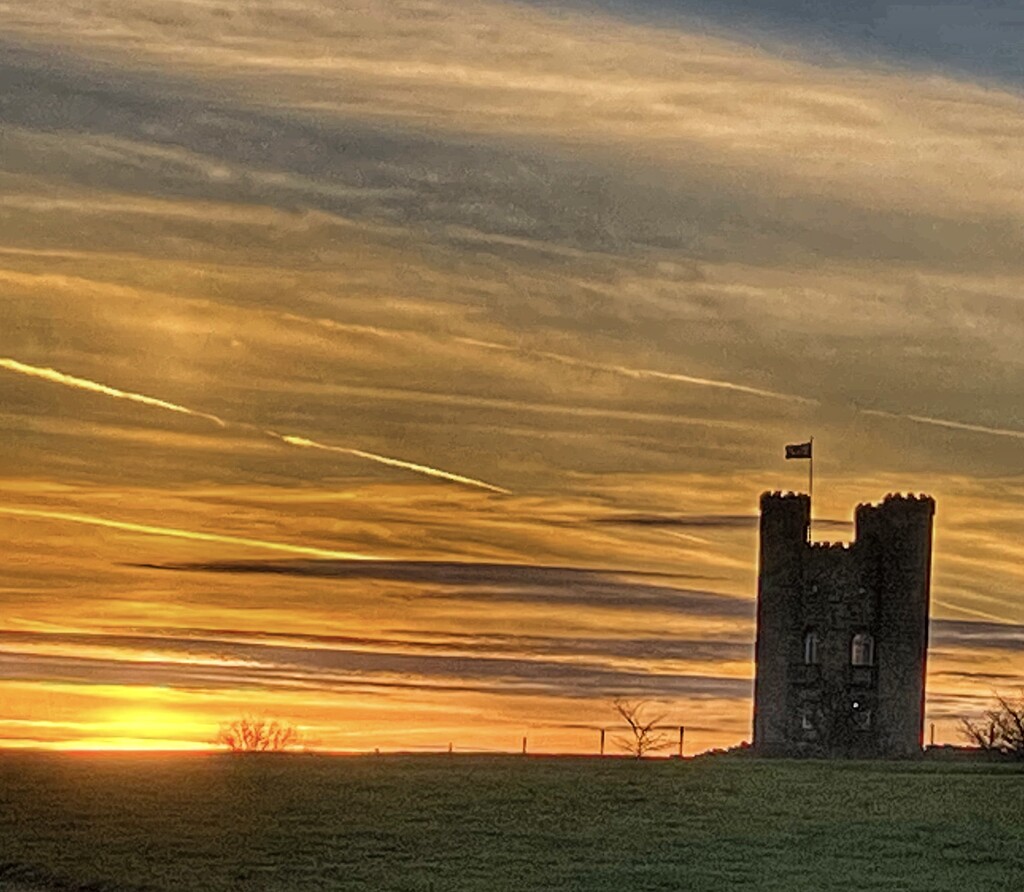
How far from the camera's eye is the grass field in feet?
150

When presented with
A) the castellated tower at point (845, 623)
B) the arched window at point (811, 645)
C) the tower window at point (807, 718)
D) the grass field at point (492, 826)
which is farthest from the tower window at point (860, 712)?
the grass field at point (492, 826)

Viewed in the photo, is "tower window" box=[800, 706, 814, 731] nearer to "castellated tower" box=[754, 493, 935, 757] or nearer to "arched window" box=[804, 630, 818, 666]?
"castellated tower" box=[754, 493, 935, 757]

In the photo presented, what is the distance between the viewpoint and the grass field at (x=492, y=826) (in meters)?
45.8

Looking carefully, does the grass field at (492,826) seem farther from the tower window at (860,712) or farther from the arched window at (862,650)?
the arched window at (862,650)

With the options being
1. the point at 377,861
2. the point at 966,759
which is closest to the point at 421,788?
the point at 377,861

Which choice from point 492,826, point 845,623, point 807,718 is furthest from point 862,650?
point 492,826

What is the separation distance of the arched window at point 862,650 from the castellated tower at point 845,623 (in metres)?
0.04

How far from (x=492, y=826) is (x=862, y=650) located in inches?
2061

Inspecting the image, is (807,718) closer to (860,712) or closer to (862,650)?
(860,712)

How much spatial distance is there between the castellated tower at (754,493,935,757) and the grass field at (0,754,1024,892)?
3213 cm

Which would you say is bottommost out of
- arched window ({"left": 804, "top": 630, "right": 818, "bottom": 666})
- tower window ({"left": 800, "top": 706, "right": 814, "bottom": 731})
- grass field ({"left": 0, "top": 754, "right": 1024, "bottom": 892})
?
grass field ({"left": 0, "top": 754, "right": 1024, "bottom": 892})

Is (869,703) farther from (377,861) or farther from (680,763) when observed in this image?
(377,861)

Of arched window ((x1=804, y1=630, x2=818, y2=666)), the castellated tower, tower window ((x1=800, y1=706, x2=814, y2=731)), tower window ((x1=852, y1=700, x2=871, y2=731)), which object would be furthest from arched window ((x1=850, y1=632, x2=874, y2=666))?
tower window ((x1=800, y1=706, x2=814, y2=731))

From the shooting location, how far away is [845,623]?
339 feet
